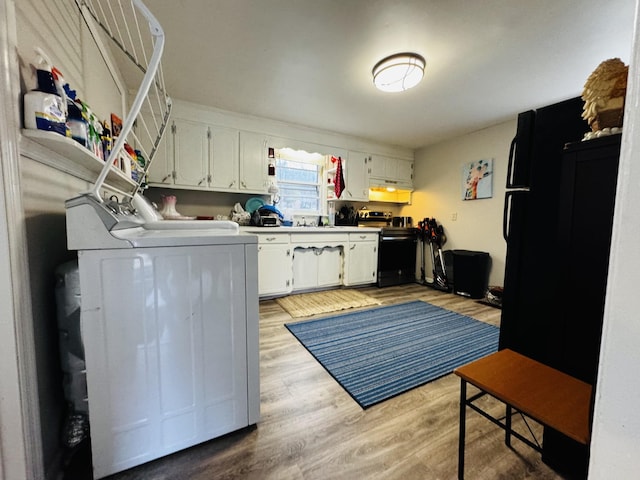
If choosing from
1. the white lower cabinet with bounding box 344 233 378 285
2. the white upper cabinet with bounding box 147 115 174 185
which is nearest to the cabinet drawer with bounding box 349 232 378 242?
the white lower cabinet with bounding box 344 233 378 285

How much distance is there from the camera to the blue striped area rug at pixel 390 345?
1.61 metres

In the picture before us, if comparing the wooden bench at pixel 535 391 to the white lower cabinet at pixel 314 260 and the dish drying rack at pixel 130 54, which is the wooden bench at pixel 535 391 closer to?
the dish drying rack at pixel 130 54

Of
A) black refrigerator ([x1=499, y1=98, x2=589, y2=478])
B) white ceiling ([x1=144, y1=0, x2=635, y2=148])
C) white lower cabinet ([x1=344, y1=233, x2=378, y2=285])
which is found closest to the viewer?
black refrigerator ([x1=499, y1=98, x2=589, y2=478])

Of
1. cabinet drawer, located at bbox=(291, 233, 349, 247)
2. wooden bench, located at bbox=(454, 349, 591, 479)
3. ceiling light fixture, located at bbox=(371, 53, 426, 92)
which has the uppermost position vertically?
ceiling light fixture, located at bbox=(371, 53, 426, 92)

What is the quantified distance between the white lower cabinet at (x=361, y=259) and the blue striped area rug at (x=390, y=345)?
3.12 feet

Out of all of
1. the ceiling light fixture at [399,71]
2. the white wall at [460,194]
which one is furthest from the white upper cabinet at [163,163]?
the white wall at [460,194]

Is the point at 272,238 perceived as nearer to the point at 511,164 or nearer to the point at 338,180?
the point at 338,180

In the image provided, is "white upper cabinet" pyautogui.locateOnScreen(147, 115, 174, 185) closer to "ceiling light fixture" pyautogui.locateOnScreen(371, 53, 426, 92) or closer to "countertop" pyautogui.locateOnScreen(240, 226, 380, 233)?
"countertop" pyautogui.locateOnScreen(240, 226, 380, 233)

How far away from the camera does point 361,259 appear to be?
3.82 meters

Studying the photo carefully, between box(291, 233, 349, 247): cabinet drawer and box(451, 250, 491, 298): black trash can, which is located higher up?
box(291, 233, 349, 247): cabinet drawer

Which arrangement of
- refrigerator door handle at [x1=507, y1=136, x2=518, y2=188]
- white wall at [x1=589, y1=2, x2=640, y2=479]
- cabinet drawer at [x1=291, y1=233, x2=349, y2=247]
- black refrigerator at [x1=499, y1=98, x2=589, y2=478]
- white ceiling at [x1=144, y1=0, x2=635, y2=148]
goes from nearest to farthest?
white wall at [x1=589, y1=2, x2=640, y2=479]
black refrigerator at [x1=499, y1=98, x2=589, y2=478]
refrigerator door handle at [x1=507, y1=136, x2=518, y2=188]
white ceiling at [x1=144, y1=0, x2=635, y2=148]
cabinet drawer at [x1=291, y1=233, x2=349, y2=247]

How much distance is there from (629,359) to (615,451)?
0.46ft

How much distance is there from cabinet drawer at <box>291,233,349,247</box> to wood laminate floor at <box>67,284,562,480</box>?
76.6 inches

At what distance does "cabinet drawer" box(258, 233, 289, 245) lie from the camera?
3.09m
